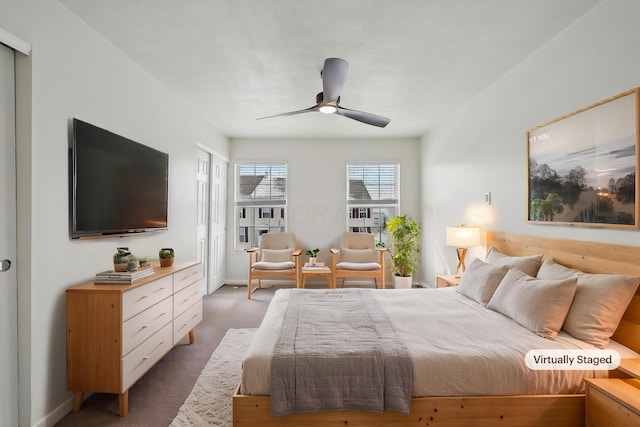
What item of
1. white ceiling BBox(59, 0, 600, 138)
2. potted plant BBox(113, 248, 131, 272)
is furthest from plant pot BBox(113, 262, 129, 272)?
white ceiling BBox(59, 0, 600, 138)

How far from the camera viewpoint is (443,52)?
2.75 metres

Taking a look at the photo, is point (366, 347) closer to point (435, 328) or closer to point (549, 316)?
point (435, 328)

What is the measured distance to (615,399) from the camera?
1496 millimetres

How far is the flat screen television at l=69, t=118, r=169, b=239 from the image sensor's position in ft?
7.22

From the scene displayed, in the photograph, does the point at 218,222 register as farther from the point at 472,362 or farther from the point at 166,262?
the point at 472,362

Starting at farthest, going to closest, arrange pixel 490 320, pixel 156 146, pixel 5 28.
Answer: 1. pixel 156 146
2. pixel 490 320
3. pixel 5 28

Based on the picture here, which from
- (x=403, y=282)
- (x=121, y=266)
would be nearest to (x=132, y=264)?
(x=121, y=266)

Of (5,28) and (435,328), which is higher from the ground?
(5,28)

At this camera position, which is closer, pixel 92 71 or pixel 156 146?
pixel 92 71

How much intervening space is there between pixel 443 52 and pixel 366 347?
94.2 inches

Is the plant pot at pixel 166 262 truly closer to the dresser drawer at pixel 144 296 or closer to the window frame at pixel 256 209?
the dresser drawer at pixel 144 296

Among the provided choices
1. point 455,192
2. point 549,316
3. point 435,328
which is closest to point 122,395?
point 435,328

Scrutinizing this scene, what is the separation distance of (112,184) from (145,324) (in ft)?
3.53

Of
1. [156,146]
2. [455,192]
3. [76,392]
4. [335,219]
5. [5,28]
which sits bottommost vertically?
[76,392]
